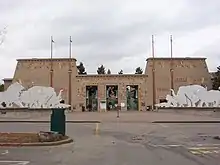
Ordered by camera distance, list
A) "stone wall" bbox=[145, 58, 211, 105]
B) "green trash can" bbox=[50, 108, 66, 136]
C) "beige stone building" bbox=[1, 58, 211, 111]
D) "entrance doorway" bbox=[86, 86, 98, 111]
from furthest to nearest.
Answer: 1. "entrance doorway" bbox=[86, 86, 98, 111]
2. "beige stone building" bbox=[1, 58, 211, 111]
3. "stone wall" bbox=[145, 58, 211, 105]
4. "green trash can" bbox=[50, 108, 66, 136]

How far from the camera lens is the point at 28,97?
207ft

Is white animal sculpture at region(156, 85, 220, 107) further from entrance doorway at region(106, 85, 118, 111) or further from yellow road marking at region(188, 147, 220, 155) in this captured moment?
yellow road marking at region(188, 147, 220, 155)

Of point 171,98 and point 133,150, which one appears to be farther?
point 171,98

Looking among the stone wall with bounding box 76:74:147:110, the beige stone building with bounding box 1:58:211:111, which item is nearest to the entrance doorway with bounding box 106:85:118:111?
the stone wall with bounding box 76:74:147:110

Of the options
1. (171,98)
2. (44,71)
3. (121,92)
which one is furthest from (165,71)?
(44,71)

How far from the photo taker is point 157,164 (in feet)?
37.6

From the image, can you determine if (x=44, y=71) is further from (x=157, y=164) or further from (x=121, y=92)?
(x=157, y=164)

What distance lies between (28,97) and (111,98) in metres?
32.9

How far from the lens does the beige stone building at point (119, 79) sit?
81688 millimetres

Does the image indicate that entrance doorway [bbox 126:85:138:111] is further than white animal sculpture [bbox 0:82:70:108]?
Yes

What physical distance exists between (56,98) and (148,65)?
79.7ft

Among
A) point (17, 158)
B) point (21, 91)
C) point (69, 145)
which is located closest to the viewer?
point (17, 158)

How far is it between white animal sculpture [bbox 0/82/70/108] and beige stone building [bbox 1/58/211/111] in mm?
16071

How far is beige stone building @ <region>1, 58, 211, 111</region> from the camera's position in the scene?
81.7m
